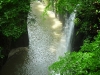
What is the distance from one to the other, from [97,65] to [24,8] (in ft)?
22.5

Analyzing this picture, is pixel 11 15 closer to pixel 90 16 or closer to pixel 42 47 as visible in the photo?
pixel 90 16

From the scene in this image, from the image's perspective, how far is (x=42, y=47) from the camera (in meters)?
18.8

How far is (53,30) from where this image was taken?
2245 centimetres

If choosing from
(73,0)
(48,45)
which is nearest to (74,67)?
(73,0)

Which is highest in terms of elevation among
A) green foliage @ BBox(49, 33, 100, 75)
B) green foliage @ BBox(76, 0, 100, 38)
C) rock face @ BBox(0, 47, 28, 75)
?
green foliage @ BBox(76, 0, 100, 38)

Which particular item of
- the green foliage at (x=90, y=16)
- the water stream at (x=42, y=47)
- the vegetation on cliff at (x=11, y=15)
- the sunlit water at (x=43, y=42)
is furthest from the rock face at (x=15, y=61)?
the green foliage at (x=90, y=16)

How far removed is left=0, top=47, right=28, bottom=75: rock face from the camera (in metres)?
15.0

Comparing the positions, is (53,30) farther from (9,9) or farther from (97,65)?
(97,65)

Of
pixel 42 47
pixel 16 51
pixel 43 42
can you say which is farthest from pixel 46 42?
pixel 16 51

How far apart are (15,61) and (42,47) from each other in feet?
11.8

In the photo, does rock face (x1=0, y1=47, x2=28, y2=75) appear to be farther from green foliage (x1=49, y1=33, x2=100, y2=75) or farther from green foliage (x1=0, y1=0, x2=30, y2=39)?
green foliage (x1=49, y1=33, x2=100, y2=75)

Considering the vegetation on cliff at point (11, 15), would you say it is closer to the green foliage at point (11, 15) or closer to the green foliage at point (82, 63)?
the green foliage at point (11, 15)

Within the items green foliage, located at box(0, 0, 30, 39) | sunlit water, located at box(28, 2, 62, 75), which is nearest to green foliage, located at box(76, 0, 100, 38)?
sunlit water, located at box(28, 2, 62, 75)

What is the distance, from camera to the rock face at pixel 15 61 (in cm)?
1503
